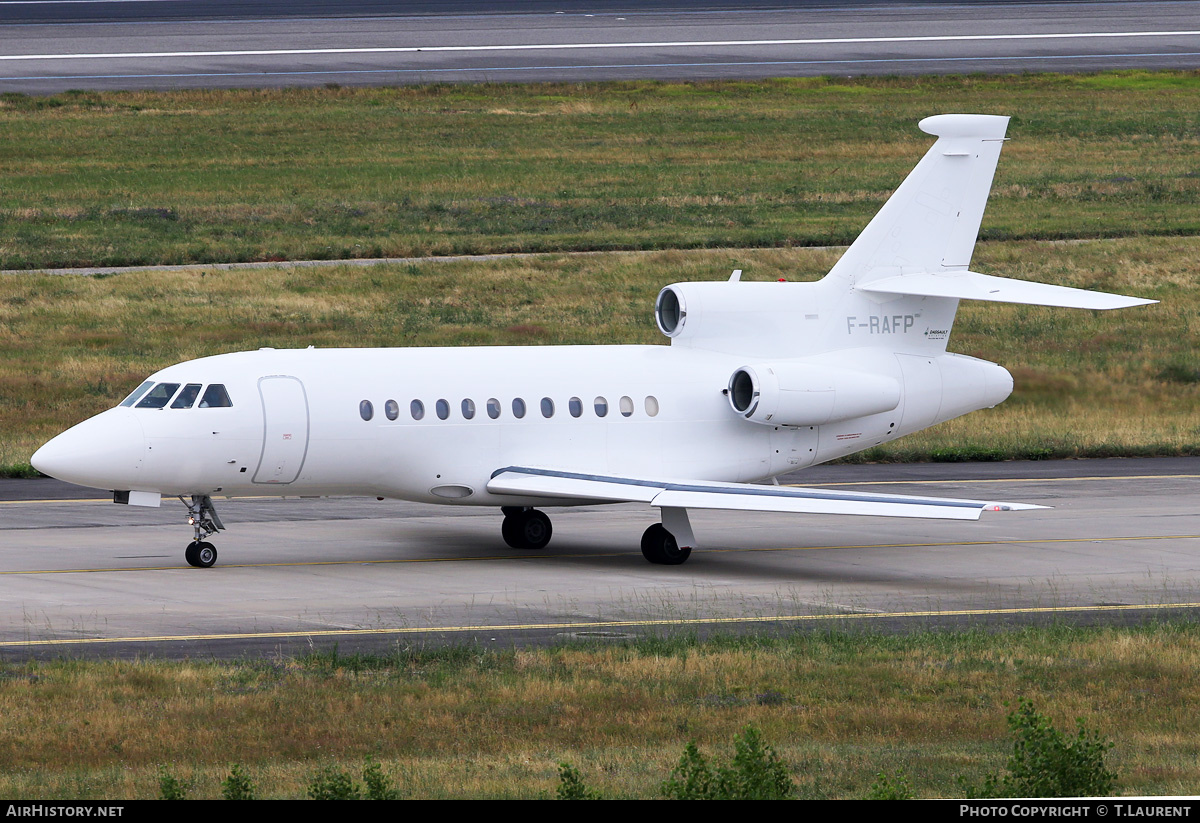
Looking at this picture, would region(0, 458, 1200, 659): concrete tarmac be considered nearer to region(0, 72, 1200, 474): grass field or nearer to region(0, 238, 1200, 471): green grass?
region(0, 238, 1200, 471): green grass

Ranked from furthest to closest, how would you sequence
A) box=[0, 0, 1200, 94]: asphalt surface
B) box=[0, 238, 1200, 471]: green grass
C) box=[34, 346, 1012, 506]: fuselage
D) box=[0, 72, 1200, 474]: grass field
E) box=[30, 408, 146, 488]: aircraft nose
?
box=[0, 0, 1200, 94]: asphalt surface → box=[0, 72, 1200, 474]: grass field → box=[0, 238, 1200, 471]: green grass → box=[34, 346, 1012, 506]: fuselage → box=[30, 408, 146, 488]: aircraft nose

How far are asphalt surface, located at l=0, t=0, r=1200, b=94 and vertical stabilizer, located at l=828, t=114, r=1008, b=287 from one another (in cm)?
6278

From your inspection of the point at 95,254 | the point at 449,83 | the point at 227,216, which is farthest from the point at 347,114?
the point at 95,254

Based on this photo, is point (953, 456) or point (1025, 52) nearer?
point (953, 456)

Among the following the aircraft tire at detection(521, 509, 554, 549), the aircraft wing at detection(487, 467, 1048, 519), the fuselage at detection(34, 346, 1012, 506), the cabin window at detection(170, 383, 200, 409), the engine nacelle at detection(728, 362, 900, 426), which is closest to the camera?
the aircraft wing at detection(487, 467, 1048, 519)

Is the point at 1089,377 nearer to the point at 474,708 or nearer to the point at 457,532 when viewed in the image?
the point at 457,532

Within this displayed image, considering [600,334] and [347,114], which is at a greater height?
[347,114]

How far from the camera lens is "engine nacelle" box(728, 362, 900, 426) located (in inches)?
1119

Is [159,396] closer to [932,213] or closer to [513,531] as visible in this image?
[513,531]

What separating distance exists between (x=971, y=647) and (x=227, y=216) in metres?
52.3

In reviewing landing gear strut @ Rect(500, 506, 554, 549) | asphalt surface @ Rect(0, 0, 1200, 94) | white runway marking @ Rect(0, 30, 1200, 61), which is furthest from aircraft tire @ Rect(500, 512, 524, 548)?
white runway marking @ Rect(0, 30, 1200, 61)

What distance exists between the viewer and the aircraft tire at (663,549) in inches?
1088

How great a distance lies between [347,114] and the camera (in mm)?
88062

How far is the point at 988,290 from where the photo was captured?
2956 centimetres
